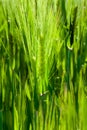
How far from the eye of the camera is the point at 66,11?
89cm

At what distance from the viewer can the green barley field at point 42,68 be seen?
0.53 m

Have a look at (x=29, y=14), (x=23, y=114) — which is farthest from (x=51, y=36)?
(x=23, y=114)

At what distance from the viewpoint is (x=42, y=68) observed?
57cm

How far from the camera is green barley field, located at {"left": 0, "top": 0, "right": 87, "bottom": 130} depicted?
1.75 feet

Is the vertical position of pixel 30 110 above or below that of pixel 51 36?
below

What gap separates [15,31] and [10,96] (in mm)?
193

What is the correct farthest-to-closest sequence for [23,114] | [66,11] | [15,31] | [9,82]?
[66,11] < [15,31] < [9,82] < [23,114]

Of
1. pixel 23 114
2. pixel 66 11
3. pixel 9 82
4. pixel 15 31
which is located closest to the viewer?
pixel 23 114

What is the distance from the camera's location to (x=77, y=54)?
804 millimetres

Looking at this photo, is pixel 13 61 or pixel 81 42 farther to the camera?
pixel 81 42

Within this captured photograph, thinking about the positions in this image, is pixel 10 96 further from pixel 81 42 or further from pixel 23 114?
pixel 81 42

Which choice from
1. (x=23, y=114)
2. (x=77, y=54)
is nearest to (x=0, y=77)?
(x=23, y=114)

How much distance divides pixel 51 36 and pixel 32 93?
138 millimetres

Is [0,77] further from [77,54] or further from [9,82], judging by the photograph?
[77,54]
